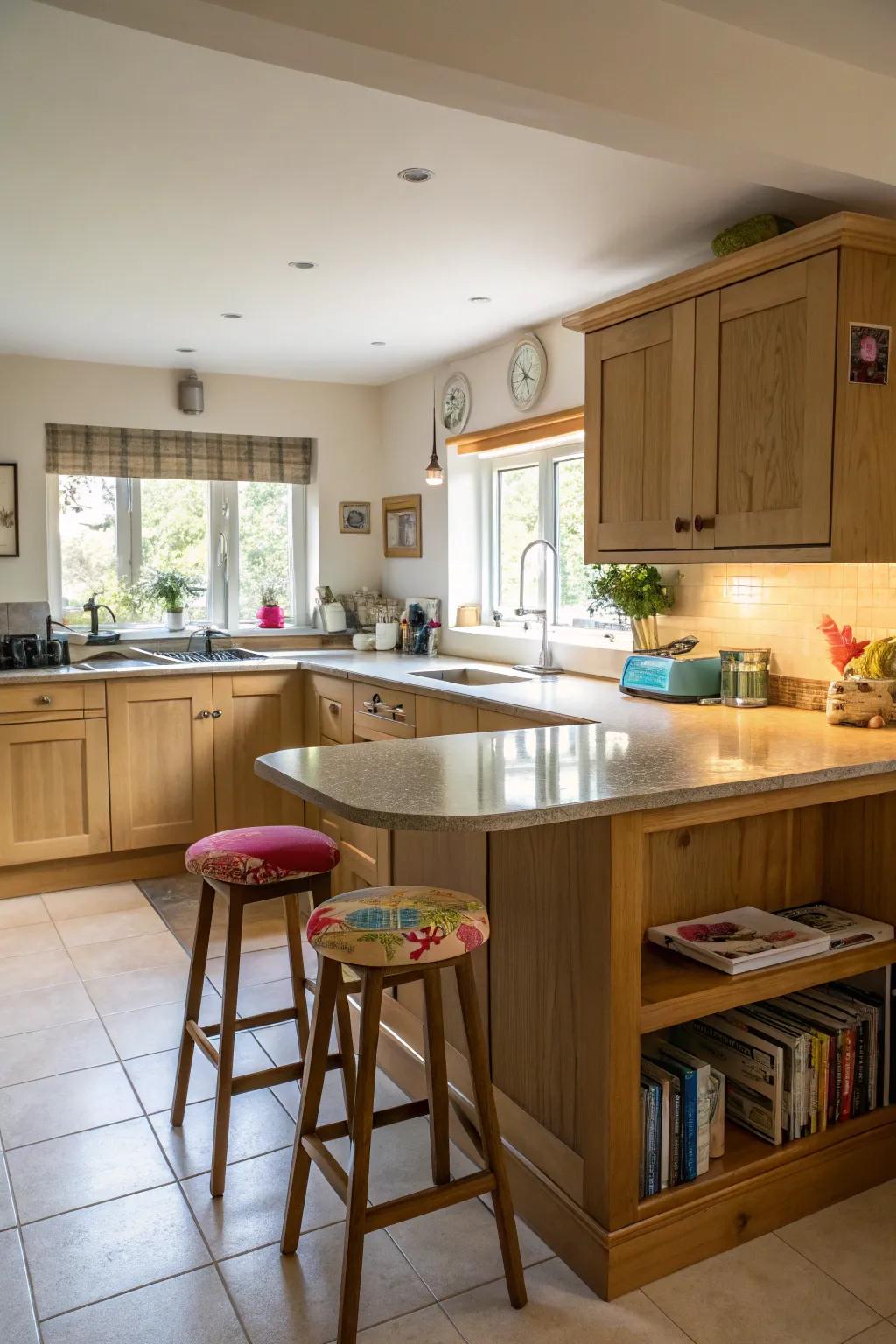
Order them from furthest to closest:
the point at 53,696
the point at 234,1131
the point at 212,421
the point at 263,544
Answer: the point at 263,544, the point at 212,421, the point at 53,696, the point at 234,1131

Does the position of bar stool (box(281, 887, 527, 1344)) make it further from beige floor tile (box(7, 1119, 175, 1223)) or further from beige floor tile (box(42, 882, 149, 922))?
beige floor tile (box(42, 882, 149, 922))

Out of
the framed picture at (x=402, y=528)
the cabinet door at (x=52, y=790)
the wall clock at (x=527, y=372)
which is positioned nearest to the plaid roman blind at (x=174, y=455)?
the framed picture at (x=402, y=528)

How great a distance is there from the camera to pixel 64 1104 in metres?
2.65

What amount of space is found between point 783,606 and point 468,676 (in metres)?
1.67

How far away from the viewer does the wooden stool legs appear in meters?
1.75

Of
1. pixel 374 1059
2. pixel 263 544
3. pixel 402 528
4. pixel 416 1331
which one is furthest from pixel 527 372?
pixel 416 1331

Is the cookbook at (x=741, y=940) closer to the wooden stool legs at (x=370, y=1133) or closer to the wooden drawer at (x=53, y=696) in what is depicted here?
the wooden stool legs at (x=370, y=1133)

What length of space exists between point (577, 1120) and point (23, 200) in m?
2.73

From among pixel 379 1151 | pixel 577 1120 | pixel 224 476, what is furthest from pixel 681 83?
pixel 224 476

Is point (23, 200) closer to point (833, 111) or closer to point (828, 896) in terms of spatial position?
point (833, 111)

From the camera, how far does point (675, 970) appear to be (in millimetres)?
2141

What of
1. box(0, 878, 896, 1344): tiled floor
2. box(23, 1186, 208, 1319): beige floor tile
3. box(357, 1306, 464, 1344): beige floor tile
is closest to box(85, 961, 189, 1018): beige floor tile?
box(0, 878, 896, 1344): tiled floor

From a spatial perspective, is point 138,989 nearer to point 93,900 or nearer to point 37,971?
point 37,971

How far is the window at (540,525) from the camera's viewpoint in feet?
14.3
